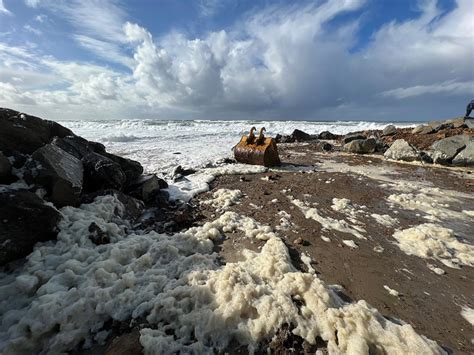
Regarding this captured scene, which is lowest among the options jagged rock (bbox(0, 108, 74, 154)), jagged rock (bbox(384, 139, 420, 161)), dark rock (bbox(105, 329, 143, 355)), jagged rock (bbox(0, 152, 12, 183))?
dark rock (bbox(105, 329, 143, 355))

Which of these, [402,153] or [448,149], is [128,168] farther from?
[448,149]

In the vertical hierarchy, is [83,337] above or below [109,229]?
below

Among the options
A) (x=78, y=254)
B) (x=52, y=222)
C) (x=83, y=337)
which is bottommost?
(x=83, y=337)

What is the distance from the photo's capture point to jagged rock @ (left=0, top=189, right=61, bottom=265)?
3385mm

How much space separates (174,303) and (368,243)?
3.20m

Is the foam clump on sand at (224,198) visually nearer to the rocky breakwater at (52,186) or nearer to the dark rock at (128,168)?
the rocky breakwater at (52,186)

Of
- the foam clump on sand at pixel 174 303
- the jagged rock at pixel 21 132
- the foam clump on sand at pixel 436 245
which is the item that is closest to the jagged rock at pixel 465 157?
the foam clump on sand at pixel 436 245

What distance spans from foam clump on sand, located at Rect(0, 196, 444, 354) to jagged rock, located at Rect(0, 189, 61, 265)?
0.17 meters

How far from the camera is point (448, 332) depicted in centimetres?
275

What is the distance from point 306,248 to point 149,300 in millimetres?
2433

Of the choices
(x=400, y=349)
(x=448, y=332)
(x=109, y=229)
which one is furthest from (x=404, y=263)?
(x=109, y=229)

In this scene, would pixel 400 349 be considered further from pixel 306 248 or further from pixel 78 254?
pixel 78 254

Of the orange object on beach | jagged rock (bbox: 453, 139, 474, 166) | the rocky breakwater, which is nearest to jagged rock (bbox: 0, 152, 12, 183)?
the rocky breakwater

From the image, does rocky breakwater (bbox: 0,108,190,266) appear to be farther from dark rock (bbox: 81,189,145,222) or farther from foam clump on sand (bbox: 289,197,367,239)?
foam clump on sand (bbox: 289,197,367,239)
